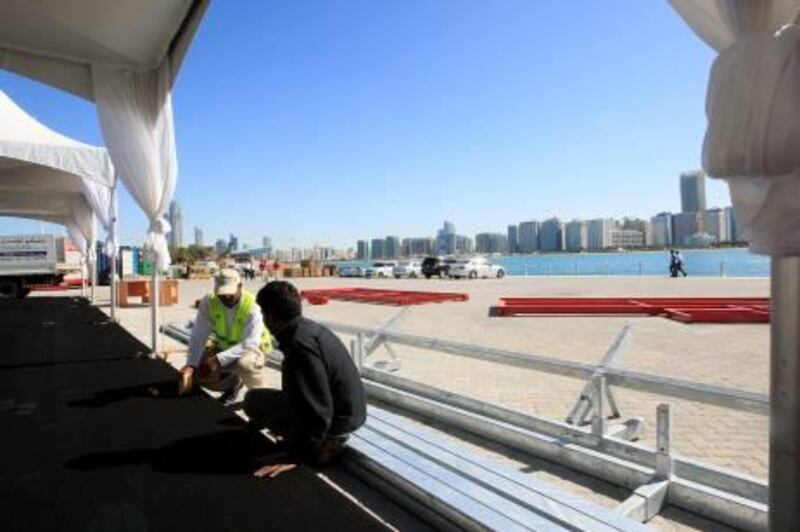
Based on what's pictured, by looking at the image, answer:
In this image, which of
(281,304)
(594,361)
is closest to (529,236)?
(594,361)

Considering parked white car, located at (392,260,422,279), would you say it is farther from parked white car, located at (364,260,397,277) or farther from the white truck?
the white truck

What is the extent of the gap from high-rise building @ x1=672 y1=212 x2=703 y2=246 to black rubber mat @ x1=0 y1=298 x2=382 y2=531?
261 feet

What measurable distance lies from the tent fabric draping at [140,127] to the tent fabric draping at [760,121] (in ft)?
29.2

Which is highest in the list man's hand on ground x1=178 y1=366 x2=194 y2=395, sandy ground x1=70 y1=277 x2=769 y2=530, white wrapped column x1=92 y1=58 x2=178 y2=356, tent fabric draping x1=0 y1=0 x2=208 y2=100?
tent fabric draping x1=0 y1=0 x2=208 y2=100

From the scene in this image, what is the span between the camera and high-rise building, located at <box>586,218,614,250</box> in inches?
4537

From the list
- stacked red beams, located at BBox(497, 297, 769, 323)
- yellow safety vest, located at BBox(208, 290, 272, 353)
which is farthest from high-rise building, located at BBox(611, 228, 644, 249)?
yellow safety vest, located at BBox(208, 290, 272, 353)

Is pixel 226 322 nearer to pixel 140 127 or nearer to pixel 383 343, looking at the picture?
pixel 383 343

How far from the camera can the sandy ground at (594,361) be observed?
4.76 metres

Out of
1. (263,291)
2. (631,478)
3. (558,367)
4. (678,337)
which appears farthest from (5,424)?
(678,337)

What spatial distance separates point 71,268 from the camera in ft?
121

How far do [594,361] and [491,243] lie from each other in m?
147

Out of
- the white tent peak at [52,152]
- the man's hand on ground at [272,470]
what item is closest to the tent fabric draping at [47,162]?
the white tent peak at [52,152]

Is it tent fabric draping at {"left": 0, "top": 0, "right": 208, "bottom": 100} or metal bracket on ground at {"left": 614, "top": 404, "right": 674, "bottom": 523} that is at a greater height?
tent fabric draping at {"left": 0, "top": 0, "right": 208, "bottom": 100}

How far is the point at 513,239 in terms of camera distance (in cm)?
13975
